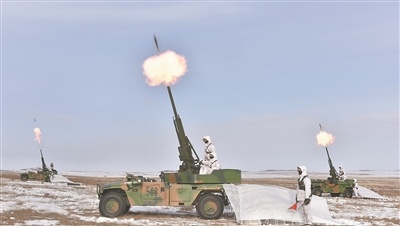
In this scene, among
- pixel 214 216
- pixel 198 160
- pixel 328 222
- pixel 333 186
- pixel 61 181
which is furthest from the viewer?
pixel 61 181

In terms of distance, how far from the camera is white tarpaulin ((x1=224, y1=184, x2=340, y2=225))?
17406 millimetres

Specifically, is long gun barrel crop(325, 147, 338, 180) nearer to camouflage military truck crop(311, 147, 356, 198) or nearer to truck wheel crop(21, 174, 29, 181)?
camouflage military truck crop(311, 147, 356, 198)

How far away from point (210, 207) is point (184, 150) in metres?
2.59

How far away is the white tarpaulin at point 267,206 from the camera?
1741 centimetres

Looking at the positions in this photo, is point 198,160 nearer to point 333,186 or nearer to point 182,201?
point 182,201

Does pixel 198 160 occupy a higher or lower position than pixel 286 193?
higher

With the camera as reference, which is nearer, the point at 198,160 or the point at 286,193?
the point at 286,193

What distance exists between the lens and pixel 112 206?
1870 cm

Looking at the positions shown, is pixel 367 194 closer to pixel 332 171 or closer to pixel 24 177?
pixel 332 171

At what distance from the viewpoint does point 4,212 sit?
1952 centimetres

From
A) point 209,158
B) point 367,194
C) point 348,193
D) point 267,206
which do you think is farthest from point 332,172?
point 267,206

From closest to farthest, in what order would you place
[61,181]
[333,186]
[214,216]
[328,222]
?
[328,222] < [214,216] < [333,186] < [61,181]

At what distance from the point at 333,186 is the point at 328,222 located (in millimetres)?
19834

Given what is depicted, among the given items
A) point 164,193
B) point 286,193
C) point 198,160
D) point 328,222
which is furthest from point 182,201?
point 328,222
